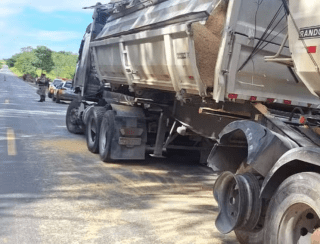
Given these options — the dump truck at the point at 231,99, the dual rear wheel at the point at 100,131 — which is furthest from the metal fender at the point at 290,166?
the dual rear wheel at the point at 100,131

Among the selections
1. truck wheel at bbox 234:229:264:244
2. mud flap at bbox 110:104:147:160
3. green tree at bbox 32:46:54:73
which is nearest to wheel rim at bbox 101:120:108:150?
mud flap at bbox 110:104:147:160

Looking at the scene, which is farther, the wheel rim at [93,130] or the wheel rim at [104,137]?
the wheel rim at [93,130]

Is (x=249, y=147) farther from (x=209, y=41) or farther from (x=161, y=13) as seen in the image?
(x=161, y=13)

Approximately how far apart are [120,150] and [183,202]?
9.18 feet

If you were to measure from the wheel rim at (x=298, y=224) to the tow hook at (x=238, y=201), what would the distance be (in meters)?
0.43

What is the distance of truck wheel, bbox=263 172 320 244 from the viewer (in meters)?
3.06

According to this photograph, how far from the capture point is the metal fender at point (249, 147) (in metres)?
3.70

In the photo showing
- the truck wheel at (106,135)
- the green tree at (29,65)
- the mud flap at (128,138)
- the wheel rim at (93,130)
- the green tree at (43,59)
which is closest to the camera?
the mud flap at (128,138)

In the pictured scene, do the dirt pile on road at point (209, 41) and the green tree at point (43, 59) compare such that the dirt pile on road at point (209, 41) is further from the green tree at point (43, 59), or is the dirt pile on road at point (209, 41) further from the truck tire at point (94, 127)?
the green tree at point (43, 59)

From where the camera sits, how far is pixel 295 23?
335 cm

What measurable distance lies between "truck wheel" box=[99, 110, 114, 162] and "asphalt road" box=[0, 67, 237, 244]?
0.79 feet

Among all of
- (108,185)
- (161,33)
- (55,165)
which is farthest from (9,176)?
(161,33)

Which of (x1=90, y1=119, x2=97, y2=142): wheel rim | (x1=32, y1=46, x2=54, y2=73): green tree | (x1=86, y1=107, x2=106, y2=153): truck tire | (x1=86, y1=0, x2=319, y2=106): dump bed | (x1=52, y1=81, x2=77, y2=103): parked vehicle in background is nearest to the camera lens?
(x1=86, y1=0, x2=319, y2=106): dump bed

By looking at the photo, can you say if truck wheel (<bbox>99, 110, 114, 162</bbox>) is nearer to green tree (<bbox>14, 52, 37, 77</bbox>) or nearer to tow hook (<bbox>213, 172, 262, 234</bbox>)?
tow hook (<bbox>213, 172, 262, 234</bbox>)
